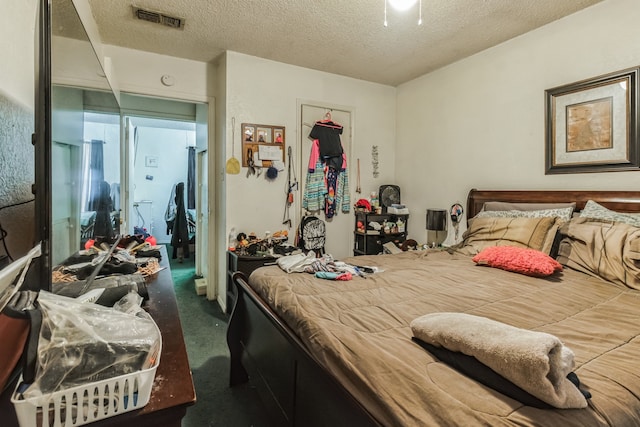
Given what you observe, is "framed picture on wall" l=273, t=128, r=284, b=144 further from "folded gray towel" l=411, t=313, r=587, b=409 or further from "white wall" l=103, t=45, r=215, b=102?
"folded gray towel" l=411, t=313, r=587, b=409

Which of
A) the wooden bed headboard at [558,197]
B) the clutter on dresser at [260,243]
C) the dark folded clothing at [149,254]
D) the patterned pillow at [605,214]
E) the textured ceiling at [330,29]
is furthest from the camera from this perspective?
the clutter on dresser at [260,243]

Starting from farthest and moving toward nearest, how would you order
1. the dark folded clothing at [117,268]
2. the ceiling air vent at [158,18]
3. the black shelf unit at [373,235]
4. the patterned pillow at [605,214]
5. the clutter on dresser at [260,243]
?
the black shelf unit at [373,235]
the clutter on dresser at [260,243]
the ceiling air vent at [158,18]
the patterned pillow at [605,214]
the dark folded clothing at [117,268]

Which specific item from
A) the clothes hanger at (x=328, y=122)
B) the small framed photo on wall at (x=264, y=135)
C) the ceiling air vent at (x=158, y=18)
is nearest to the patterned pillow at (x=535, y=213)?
the clothes hanger at (x=328, y=122)

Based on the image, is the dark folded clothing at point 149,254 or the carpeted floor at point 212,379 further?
the dark folded clothing at point 149,254

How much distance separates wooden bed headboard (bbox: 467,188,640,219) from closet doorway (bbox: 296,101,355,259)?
4.65 ft

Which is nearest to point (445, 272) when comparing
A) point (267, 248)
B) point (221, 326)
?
point (267, 248)

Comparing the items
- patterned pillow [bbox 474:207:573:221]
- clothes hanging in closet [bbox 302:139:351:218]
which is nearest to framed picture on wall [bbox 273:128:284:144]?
clothes hanging in closet [bbox 302:139:351:218]

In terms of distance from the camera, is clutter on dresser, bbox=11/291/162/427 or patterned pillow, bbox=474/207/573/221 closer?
clutter on dresser, bbox=11/291/162/427

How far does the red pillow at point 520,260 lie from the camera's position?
1900mm

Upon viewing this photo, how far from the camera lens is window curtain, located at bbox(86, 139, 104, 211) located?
1387 mm

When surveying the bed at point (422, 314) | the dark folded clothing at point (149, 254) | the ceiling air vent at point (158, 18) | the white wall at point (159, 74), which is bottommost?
the bed at point (422, 314)

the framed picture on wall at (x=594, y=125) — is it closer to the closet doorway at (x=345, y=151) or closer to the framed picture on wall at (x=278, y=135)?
the closet doorway at (x=345, y=151)

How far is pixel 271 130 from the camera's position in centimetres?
341

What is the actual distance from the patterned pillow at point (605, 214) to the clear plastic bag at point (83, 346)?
8.35 feet
